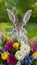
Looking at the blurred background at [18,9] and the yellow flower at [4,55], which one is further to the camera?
the blurred background at [18,9]

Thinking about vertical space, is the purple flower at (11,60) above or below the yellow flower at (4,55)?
below

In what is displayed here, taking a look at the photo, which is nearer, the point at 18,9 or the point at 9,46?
the point at 9,46

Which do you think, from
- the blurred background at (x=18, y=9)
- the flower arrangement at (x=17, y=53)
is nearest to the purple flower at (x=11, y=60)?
the flower arrangement at (x=17, y=53)

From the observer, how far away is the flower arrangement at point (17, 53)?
1.30m

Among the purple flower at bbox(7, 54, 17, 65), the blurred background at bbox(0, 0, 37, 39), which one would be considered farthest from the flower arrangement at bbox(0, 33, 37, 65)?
the blurred background at bbox(0, 0, 37, 39)

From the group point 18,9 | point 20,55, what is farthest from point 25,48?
point 18,9

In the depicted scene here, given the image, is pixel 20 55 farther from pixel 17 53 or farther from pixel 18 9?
pixel 18 9

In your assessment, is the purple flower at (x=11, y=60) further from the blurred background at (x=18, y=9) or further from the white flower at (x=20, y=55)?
the blurred background at (x=18, y=9)

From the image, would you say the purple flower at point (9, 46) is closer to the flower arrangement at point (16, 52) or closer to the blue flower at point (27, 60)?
the flower arrangement at point (16, 52)

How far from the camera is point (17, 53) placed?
1317 mm

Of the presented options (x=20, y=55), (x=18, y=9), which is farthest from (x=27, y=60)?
(x=18, y=9)

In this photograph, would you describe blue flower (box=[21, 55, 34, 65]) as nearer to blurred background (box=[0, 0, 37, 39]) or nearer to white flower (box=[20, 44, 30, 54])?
white flower (box=[20, 44, 30, 54])

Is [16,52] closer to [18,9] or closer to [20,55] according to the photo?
[20,55]

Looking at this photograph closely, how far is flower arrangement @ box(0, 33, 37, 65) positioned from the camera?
1298 mm
